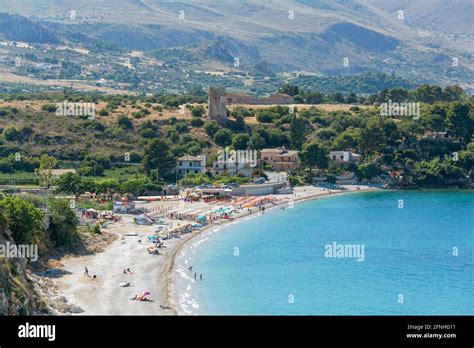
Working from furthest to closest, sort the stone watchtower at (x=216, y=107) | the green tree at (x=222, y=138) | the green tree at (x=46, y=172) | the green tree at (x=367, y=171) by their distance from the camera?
the stone watchtower at (x=216, y=107) < the green tree at (x=222, y=138) < the green tree at (x=367, y=171) < the green tree at (x=46, y=172)

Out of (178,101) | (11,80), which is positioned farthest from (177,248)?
(11,80)

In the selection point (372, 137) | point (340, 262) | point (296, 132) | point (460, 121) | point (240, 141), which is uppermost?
point (460, 121)

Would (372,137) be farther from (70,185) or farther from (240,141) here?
(70,185)

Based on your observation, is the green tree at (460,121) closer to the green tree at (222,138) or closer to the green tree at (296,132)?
the green tree at (296,132)

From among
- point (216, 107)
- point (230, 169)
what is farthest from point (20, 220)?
point (216, 107)

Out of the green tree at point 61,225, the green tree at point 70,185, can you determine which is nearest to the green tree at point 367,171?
the green tree at point 70,185

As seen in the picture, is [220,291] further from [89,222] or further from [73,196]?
[73,196]
